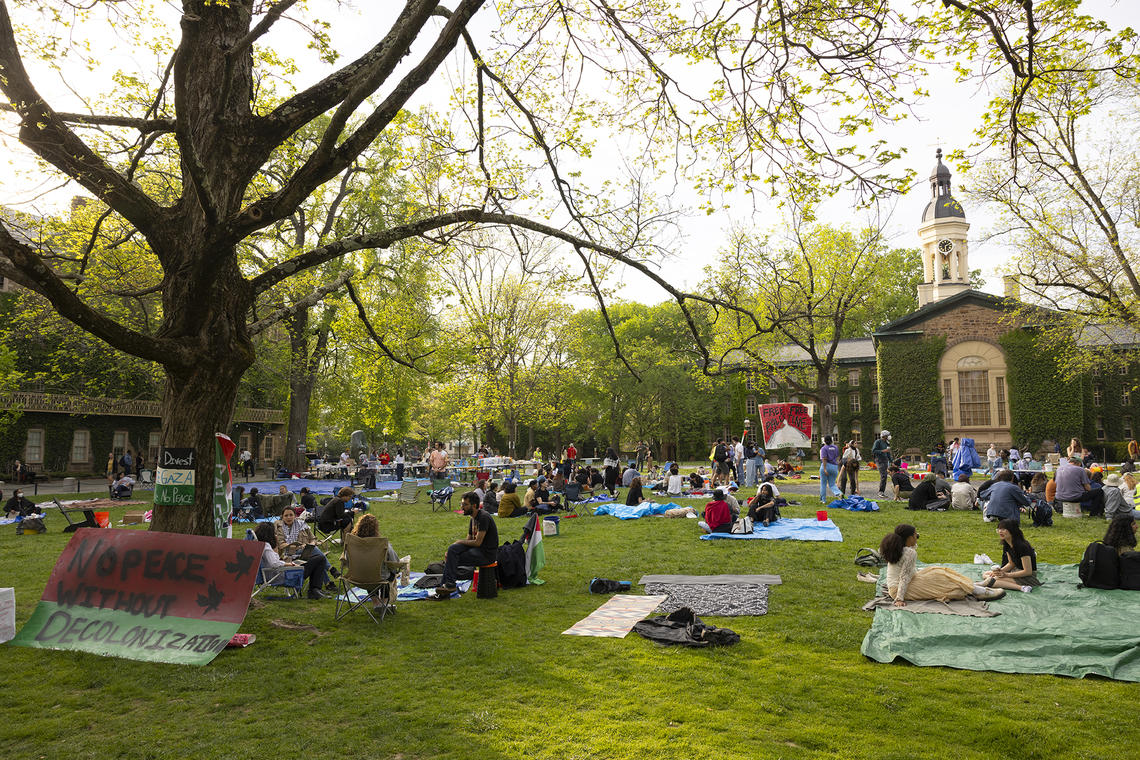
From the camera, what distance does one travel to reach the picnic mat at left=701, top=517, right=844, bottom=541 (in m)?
13.3

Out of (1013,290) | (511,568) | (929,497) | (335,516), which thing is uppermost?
(1013,290)

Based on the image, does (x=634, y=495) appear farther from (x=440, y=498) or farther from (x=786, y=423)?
(x=786, y=423)

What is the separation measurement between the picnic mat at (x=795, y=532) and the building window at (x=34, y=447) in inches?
1264

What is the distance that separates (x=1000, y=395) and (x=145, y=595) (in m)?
44.2

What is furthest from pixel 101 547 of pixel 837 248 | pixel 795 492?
pixel 837 248

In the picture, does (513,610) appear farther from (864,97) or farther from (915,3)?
(915,3)

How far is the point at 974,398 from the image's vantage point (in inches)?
1609


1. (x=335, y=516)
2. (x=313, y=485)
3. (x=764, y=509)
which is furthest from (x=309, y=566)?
(x=313, y=485)

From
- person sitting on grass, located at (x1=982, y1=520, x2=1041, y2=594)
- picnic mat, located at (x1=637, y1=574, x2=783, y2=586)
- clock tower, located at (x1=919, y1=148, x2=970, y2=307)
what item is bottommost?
picnic mat, located at (x1=637, y1=574, x2=783, y2=586)

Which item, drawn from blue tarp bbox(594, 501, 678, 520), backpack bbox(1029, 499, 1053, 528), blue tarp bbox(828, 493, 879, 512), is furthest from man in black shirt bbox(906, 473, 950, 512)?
blue tarp bbox(594, 501, 678, 520)

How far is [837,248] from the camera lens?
35500mm

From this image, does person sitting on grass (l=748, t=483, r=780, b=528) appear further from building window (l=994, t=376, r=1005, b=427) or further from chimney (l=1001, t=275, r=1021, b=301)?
building window (l=994, t=376, r=1005, b=427)

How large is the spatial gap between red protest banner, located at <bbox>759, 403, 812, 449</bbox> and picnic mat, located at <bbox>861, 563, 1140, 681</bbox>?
1489 centimetres

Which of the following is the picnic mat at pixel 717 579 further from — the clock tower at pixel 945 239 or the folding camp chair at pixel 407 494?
the clock tower at pixel 945 239
